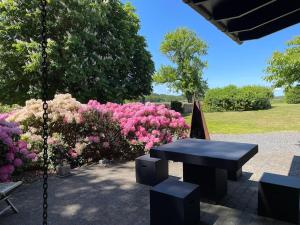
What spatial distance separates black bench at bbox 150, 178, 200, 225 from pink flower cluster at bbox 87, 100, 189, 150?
3953 millimetres

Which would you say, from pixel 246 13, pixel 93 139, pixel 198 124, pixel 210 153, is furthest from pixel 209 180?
pixel 93 139

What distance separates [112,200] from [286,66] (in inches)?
250

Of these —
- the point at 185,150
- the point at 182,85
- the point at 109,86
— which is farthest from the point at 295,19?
the point at 182,85

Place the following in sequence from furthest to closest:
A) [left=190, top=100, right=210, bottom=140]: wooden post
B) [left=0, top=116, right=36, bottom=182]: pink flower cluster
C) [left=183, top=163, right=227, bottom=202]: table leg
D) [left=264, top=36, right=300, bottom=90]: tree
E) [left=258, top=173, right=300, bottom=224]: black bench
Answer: [left=264, top=36, right=300, bottom=90]: tree
[left=190, top=100, right=210, bottom=140]: wooden post
[left=0, top=116, right=36, bottom=182]: pink flower cluster
[left=183, top=163, right=227, bottom=202]: table leg
[left=258, top=173, right=300, bottom=224]: black bench

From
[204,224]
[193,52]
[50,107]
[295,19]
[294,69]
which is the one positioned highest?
[193,52]

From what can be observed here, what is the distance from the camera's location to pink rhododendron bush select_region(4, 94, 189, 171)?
24.2ft

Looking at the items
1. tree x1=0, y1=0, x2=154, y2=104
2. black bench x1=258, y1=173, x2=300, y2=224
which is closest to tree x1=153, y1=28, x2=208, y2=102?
tree x1=0, y1=0, x2=154, y2=104

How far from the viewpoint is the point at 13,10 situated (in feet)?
47.3

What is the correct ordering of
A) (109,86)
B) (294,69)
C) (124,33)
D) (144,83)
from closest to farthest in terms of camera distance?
(294,69) → (109,86) → (124,33) → (144,83)

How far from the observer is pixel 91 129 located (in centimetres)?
803

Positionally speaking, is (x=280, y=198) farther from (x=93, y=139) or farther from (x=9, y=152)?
(x=9, y=152)

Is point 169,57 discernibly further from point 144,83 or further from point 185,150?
point 185,150

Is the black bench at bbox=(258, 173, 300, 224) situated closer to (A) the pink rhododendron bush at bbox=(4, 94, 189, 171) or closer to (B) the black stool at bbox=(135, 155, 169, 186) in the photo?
(B) the black stool at bbox=(135, 155, 169, 186)

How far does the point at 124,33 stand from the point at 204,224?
16096mm
